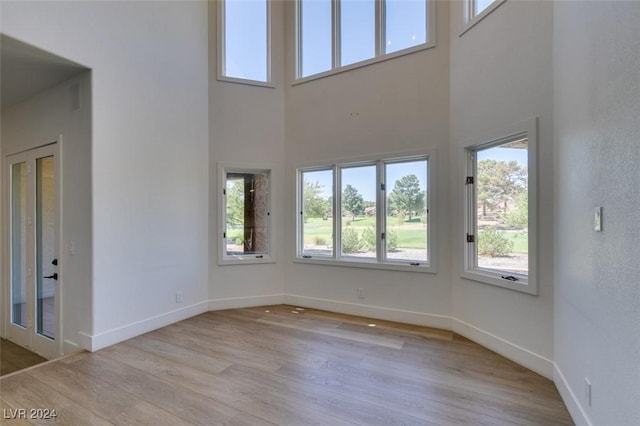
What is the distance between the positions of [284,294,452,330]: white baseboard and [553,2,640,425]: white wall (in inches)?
53.3

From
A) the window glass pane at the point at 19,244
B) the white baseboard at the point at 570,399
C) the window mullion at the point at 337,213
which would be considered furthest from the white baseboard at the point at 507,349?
the window glass pane at the point at 19,244

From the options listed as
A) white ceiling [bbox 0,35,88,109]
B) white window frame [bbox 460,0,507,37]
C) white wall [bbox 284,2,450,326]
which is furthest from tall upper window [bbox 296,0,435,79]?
white ceiling [bbox 0,35,88,109]

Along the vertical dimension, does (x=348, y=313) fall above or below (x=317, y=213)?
below

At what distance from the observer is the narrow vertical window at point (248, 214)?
456cm

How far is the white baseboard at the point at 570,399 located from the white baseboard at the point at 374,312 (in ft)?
4.10

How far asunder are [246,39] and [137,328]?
13.9 feet

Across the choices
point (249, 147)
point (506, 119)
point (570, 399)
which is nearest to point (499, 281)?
point (570, 399)

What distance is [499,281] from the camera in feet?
9.79

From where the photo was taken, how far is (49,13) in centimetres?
263

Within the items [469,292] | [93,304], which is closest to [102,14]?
[93,304]

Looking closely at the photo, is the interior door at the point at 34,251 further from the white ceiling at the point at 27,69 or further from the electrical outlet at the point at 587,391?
the electrical outlet at the point at 587,391

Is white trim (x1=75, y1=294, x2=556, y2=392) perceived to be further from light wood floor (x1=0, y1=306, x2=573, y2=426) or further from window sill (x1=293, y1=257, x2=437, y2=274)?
window sill (x1=293, y1=257, x2=437, y2=274)

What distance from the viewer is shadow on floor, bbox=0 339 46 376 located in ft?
10.6

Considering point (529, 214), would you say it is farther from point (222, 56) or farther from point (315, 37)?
point (222, 56)
